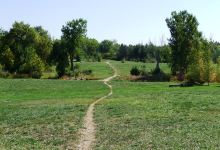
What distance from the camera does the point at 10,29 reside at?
121 meters

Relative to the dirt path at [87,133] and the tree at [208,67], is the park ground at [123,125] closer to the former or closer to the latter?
the dirt path at [87,133]

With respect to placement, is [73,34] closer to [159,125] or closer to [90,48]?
[90,48]

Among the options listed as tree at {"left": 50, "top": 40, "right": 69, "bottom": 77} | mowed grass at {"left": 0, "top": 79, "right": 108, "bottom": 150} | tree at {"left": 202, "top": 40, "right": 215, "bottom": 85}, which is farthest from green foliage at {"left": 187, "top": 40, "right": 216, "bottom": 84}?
mowed grass at {"left": 0, "top": 79, "right": 108, "bottom": 150}

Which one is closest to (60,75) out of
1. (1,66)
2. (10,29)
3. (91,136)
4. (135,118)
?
(1,66)

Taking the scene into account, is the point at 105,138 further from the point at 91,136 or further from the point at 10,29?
the point at 10,29

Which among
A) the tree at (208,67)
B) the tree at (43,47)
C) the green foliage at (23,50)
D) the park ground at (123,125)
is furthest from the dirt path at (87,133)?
the tree at (43,47)

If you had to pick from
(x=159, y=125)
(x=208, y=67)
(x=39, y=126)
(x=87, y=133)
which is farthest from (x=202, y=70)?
(x=87, y=133)

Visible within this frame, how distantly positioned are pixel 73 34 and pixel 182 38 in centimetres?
2815

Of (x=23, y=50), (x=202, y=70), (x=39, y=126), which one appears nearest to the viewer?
(x=39, y=126)

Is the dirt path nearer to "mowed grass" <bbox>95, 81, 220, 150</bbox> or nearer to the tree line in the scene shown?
"mowed grass" <bbox>95, 81, 220, 150</bbox>

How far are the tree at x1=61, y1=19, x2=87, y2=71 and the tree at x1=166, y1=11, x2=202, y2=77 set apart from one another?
2300 centimetres

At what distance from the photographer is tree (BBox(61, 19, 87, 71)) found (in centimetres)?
11544

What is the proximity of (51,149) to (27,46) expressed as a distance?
319 feet

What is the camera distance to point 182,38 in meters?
104
